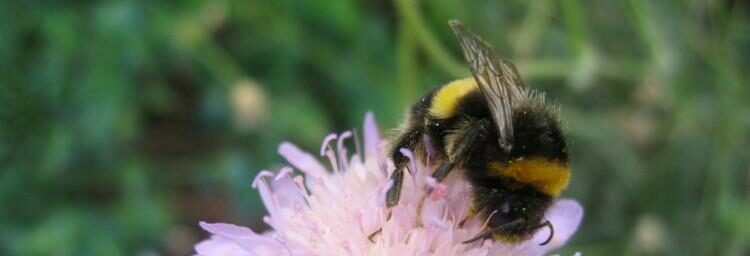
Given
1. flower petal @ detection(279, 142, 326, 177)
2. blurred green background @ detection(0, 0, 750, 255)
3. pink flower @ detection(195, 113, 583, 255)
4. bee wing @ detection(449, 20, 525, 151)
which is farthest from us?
blurred green background @ detection(0, 0, 750, 255)

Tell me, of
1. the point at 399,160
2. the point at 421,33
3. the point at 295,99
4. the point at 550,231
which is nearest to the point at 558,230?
the point at 550,231

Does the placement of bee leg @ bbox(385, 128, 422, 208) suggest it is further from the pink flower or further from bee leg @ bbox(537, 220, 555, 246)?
bee leg @ bbox(537, 220, 555, 246)

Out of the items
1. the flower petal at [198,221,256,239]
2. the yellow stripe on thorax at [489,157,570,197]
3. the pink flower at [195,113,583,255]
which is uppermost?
the flower petal at [198,221,256,239]

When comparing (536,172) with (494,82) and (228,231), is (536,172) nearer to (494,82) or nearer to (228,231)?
(494,82)

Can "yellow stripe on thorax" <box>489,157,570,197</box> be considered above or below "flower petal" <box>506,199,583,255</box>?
above

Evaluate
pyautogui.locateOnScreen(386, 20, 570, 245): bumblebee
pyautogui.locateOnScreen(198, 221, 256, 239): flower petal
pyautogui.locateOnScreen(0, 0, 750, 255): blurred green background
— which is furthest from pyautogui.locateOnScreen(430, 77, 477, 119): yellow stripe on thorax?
pyautogui.locateOnScreen(0, 0, 750, 255): blurred green background

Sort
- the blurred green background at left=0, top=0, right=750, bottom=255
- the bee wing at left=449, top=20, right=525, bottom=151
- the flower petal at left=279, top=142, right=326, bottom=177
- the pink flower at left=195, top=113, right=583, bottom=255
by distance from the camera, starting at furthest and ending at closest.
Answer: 1. the blurred green background at left=0, top=0, right=750, bottom=255
2. the flower petal at left=279, top=142, right=326, bottom=177
3. the pink flower at left=195, top=113, right=583, bottom=255
4. the bee wing at left=449, top=20, right=525, bottom=151
